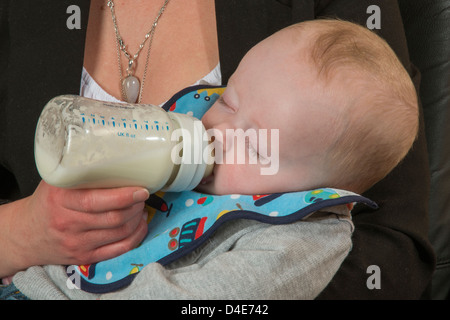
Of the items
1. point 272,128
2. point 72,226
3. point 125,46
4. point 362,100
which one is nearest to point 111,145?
point 72,226

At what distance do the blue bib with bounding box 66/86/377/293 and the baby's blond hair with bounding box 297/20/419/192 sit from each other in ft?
0.25

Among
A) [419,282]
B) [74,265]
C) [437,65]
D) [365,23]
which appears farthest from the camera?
[437,65]

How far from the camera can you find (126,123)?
0.76m

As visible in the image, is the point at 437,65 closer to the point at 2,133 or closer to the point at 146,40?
the point at 146,40

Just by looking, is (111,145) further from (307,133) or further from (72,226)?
(307,133)

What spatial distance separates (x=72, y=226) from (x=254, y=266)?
0.33 m

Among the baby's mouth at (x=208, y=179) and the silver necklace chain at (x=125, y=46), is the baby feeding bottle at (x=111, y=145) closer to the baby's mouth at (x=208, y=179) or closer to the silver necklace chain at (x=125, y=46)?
the baby's mouth at (x=208, y=179)

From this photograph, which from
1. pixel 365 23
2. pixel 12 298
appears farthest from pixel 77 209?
pixel 365 23

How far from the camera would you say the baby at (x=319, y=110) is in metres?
0.89

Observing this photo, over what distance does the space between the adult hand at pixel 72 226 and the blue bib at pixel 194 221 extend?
0.08 ft

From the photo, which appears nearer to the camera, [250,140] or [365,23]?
[250,140]

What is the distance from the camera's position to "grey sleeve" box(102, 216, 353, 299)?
2.53ft

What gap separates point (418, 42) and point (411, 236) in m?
0.64
